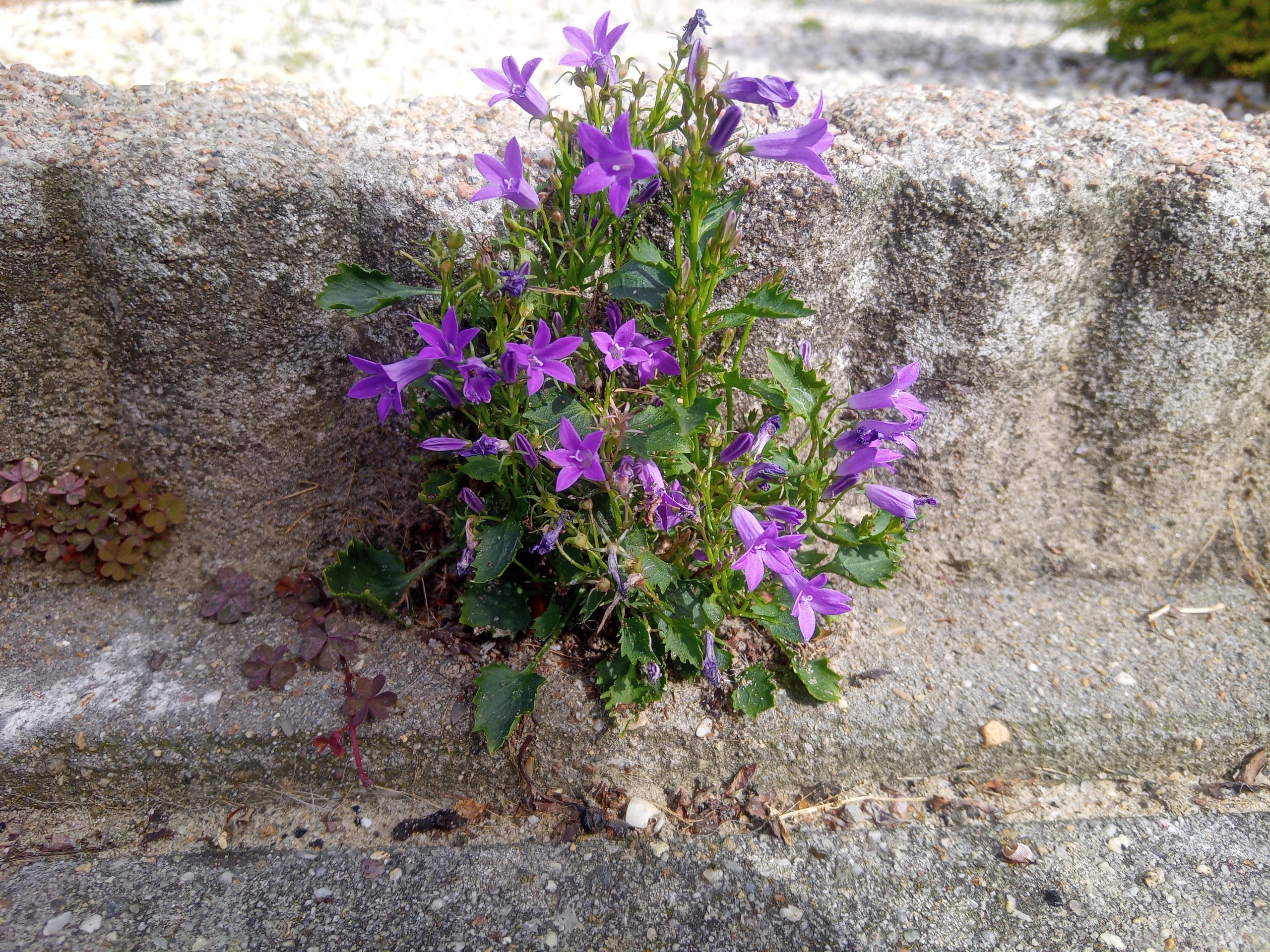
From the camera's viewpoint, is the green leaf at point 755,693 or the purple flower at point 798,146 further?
the green leaf at point 755,693

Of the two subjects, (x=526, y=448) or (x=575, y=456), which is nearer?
(x=575, y=456)

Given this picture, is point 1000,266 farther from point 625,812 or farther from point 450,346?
point 625,812

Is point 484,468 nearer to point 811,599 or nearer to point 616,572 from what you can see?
point 616,572

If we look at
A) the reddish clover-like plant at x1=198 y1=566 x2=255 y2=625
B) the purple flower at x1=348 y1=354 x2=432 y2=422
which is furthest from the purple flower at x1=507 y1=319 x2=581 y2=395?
the reddish clover-like plant at x1=198 y1=566 x2=255 y2=625

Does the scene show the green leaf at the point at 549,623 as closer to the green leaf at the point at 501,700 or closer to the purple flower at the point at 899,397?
the green leaf at the point at 501,700

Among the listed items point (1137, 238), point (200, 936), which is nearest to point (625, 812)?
point (200, 936)

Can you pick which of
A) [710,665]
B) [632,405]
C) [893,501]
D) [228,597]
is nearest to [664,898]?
[710,665]

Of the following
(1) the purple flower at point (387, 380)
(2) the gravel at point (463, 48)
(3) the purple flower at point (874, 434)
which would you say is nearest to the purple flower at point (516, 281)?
(1) the purple flower at point (387, 380)
